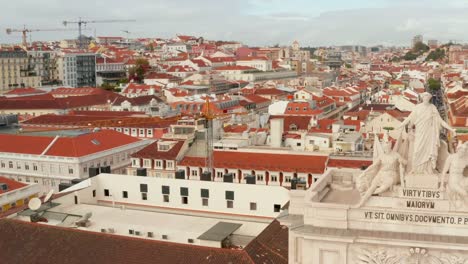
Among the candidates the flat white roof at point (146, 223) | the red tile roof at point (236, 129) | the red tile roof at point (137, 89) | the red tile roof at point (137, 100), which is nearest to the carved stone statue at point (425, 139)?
the flat white roof at point (146, 223)

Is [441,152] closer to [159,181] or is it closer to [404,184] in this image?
[404,184]

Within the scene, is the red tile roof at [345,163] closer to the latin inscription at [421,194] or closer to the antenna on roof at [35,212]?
the antenna on roof at [35,212]

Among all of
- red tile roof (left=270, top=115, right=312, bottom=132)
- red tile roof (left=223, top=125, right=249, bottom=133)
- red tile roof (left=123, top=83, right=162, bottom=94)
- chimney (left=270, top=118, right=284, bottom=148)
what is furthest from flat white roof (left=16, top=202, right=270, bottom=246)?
red tile roof (left=123, top=83, right=162, bottom=94)

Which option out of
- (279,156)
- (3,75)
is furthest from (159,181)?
(3,75)

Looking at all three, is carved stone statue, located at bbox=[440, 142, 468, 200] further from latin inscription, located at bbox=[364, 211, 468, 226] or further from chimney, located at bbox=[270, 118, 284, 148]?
chimney, located at bbox=[270, 118, 284, 148]

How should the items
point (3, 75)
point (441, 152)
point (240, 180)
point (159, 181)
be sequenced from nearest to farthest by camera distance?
point (441, 152) → point (159, 181) → point (240, 180) → point (3, 75)

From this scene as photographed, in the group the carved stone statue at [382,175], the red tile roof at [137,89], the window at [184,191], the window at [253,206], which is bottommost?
the window at [253,206]

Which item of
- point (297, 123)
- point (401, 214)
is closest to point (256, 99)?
point (297, 123)
